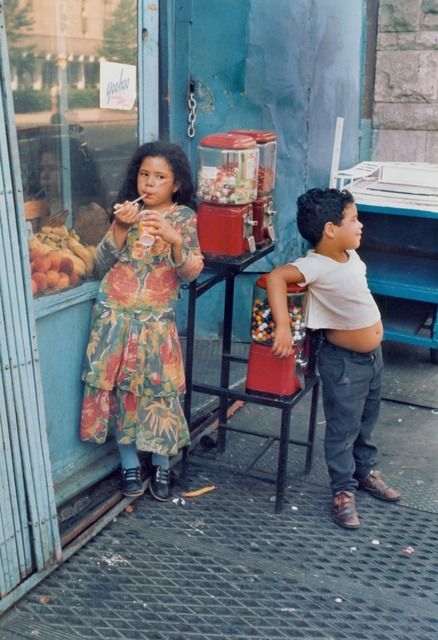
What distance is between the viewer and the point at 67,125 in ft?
11.1

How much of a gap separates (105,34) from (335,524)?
2.50 meters

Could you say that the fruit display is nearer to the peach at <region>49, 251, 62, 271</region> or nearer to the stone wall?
the peach at <region>49, 251, 62, 271</region>

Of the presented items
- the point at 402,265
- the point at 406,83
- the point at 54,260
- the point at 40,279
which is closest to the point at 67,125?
the point at 54,260

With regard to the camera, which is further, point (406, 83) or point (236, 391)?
point (406, 83)

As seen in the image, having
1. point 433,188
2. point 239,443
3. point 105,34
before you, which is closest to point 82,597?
point 239,443

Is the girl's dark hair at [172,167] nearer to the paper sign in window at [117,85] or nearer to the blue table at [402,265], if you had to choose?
the paper sign in window at [117,85]

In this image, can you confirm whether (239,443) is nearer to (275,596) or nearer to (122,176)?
(275,596)

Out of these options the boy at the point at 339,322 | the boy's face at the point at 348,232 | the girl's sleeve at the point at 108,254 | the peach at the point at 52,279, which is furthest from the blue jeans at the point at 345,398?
the peach at the point at 52,279

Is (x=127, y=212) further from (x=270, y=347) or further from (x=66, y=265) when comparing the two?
(x=270, y=347)

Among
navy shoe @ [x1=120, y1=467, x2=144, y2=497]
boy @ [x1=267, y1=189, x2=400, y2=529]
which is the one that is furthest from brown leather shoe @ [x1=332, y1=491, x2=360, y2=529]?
navy shoe @ [x1=120, y1=467, x2=144, y2=497]

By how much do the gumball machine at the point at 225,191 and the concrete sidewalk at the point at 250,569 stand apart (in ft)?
3.79

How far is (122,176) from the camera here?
3.73 m

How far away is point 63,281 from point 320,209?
1172 mm

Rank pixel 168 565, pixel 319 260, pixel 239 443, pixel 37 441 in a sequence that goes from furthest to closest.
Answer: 1. pixel 239 443
2. pixel 319 260
3. pixel 168 565
4. pixel 37 441
